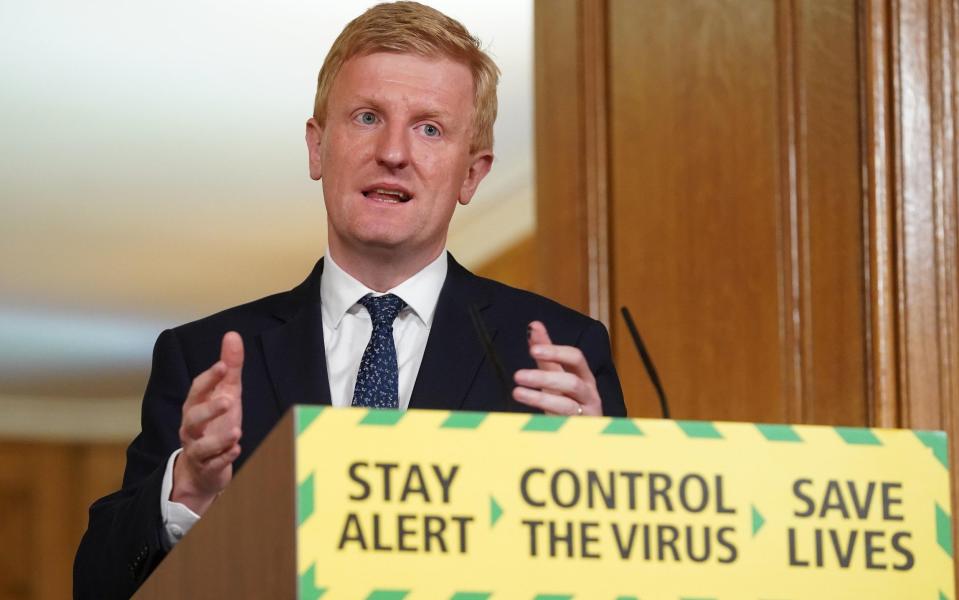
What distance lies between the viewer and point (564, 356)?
3.45 feet

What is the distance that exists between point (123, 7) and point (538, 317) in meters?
3.04

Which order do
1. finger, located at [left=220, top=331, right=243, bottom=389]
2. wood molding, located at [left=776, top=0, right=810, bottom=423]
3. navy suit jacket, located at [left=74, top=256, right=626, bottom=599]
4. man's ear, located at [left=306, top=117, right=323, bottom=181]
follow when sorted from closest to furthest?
finger, located at [left=220, top=331, right=243, bottom=389] < navy suit jacket, located at [left=74, top=256, right=626, bottom=599] < man's ear, located at [left=306, top=117, right=323, bottom=181] < wood molding, located at [left=776, top=0, right=810, bottom=423]

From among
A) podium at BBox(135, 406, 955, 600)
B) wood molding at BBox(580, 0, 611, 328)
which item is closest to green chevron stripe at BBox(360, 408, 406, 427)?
podium at BBox(135, 406, 955, 600)

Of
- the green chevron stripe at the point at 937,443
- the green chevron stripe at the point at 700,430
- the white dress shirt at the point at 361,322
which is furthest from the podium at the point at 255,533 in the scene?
the white dress shirt at the point at 361,322

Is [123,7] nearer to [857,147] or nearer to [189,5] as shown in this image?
[189,5]

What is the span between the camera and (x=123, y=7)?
171 inches

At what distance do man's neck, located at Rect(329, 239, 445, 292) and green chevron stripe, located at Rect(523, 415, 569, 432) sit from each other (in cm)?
80

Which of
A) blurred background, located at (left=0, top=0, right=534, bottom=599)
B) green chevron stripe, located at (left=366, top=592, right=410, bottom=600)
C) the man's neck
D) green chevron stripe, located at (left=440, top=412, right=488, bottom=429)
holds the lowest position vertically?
green chevron stripe, located at (left=366, top=592, right=410, bottom=600)

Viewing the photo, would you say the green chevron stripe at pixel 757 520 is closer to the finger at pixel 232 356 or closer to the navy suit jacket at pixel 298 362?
the finger at pixel 232 356

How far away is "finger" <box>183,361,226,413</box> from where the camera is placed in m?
0.97

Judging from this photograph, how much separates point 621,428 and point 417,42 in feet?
2.87

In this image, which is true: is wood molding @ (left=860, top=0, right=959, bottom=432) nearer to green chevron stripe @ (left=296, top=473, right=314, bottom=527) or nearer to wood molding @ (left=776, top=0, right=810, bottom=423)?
wood molding @ (left=776, top=0, right=810, bottom=423)

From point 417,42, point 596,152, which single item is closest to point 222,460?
point 417,42

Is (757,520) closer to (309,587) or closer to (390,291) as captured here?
(309,587)
